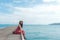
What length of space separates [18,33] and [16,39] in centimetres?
259

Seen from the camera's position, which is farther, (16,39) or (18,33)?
(18,33)

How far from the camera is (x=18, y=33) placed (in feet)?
52.4

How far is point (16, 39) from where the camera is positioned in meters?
13.4

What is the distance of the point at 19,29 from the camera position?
15.2 meters

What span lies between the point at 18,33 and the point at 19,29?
0.85 m

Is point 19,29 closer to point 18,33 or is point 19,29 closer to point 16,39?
point 18,33

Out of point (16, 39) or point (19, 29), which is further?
point (19, 29)

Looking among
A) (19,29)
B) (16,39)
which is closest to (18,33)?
(19,29)

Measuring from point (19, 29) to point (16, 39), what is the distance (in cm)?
196
